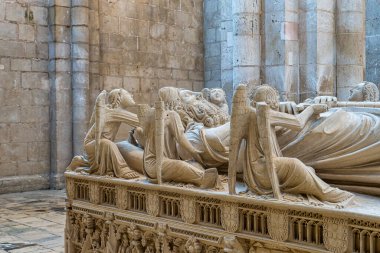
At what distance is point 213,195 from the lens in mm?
3592

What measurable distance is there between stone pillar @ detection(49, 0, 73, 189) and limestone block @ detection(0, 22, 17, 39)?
0.65 meters

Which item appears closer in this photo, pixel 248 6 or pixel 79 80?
pixel 248 6

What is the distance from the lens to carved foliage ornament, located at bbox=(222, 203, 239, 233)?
3453mm

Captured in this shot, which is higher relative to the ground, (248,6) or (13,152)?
(248,6)

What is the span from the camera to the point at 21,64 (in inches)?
373

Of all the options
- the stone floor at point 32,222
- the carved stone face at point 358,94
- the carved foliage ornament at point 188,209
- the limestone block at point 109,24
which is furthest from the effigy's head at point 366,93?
the limestone block at point 109,24

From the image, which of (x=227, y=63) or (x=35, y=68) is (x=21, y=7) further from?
(x=227, y=63)

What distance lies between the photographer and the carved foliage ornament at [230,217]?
345 centimetres

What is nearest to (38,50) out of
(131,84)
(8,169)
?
(131,84)

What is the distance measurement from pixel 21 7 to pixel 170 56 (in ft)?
10.9

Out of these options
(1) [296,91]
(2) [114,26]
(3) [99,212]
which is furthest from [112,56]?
(3) [99,212]

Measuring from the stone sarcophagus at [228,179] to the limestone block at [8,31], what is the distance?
16.8 ft

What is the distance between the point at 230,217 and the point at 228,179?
0.25m

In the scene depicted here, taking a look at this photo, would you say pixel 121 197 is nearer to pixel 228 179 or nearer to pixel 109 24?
pixel 228 179
